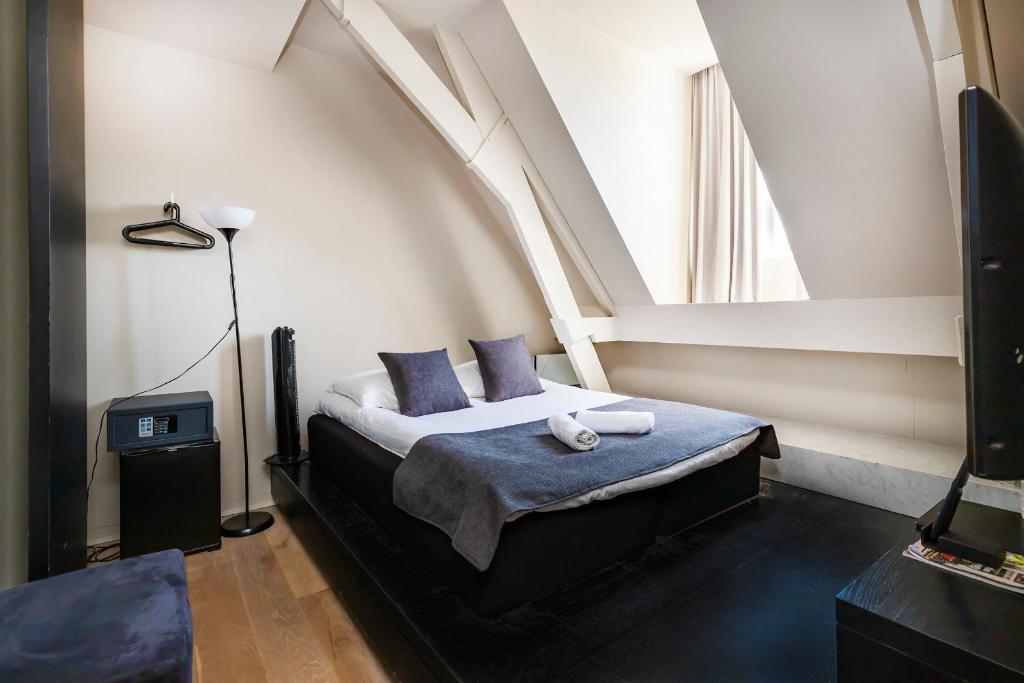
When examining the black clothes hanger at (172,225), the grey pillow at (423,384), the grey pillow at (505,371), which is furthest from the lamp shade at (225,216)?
the grey pillow at (505,371)

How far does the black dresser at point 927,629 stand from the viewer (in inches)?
25.8

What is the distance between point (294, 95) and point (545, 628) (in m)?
3.37

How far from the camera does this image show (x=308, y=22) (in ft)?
10.1

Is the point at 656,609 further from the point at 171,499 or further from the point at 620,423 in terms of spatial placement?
the point at 171,499

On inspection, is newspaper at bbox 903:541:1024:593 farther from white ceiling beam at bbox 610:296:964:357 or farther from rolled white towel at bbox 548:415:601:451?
white ceiling beam at bbox 610:296:964:357

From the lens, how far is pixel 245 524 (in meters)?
2.82

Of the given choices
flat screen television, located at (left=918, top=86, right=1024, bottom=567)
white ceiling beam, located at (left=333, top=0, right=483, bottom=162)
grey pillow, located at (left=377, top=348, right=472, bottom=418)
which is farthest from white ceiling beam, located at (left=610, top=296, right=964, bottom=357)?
flat screen television, located at (left=918, top=86, right=1024, bottom=567)

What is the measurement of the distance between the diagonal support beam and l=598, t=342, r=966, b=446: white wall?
62 centimetres

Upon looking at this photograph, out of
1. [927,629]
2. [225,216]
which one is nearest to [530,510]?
[927,629]

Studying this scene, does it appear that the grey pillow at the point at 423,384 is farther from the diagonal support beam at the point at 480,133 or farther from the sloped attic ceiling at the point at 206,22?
the sloped attic ceiling at the point at 206,22

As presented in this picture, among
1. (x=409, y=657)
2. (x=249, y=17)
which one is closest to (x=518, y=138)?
(x=249, y=17)

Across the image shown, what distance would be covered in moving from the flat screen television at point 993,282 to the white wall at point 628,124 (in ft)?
8.86

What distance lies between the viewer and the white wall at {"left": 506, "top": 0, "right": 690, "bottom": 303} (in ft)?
10.3

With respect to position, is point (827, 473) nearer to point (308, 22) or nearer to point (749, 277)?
point (749, 277)
